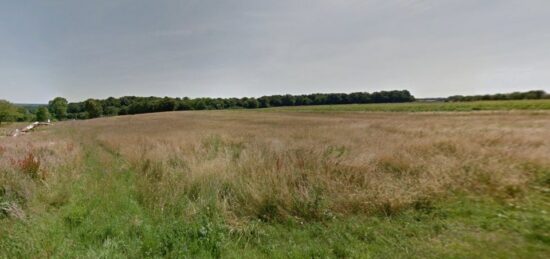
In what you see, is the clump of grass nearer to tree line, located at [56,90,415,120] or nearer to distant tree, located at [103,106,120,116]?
tree line, located at [56,90,415,120]

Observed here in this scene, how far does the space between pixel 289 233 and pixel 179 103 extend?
4757 inches

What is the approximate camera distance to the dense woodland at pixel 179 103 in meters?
112

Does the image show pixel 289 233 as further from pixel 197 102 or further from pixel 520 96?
pixel 197 102

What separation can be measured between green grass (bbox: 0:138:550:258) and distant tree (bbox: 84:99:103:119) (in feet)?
431

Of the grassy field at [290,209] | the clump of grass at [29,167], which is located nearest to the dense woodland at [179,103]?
the clump of grass at [29,167]

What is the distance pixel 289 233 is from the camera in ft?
15.5

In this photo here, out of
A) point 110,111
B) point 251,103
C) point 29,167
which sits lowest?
point 29,167

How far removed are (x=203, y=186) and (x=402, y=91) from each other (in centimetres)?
14797

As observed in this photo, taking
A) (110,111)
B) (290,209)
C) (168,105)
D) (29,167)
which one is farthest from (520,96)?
(110,111)

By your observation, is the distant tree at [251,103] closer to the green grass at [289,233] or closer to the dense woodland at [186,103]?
the dense woodland at [186,103]

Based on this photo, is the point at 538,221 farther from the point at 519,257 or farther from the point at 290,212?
the point at 290,212

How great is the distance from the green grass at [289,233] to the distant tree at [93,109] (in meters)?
131

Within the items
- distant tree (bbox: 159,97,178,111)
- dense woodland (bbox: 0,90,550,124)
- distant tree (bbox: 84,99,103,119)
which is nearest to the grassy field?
distant tree (bbox: 159,97,178,111)

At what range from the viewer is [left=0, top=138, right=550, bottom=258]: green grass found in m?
4.01
